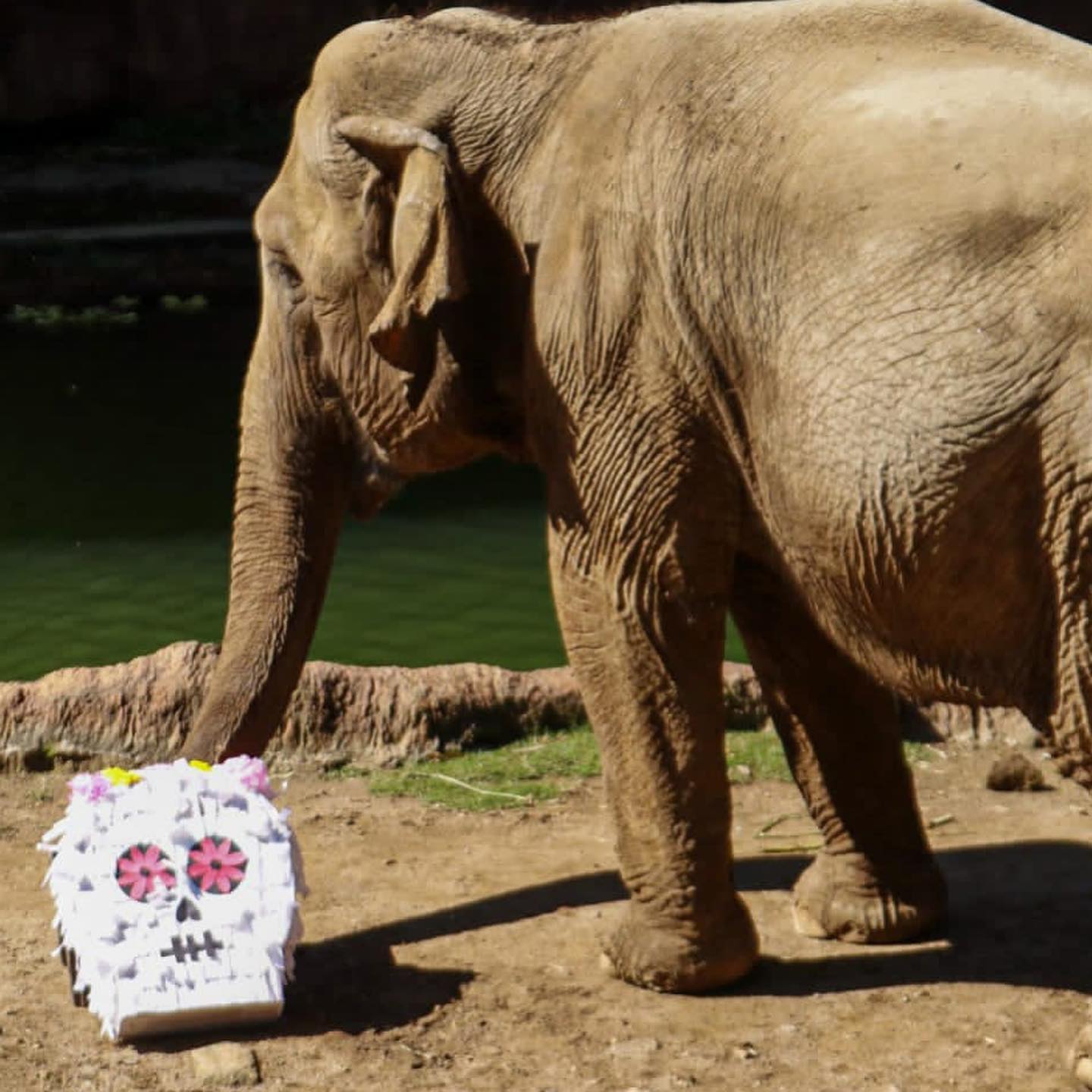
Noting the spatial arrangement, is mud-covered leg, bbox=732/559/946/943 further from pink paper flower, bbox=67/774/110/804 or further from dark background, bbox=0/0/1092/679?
dark background, bbox=0/0/1092/679

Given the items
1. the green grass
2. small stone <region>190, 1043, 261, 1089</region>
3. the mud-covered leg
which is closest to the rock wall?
the green grass

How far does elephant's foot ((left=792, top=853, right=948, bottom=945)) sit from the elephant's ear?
4.99 feet

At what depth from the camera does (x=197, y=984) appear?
438 cm

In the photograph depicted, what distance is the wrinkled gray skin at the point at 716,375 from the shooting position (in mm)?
3678

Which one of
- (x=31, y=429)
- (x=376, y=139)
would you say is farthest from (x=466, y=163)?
(x=31, y=429)

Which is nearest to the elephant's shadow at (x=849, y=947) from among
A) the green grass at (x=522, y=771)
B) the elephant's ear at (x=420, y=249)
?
the green grass at (x=522, y=771)

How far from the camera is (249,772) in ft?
15.2

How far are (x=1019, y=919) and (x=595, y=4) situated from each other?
15.1 metres

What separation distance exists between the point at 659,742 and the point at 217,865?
2.99 feet

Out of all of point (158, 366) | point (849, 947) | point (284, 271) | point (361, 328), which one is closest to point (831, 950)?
point (849, 947)

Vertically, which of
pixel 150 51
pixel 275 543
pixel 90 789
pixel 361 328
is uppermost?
pixel 361 328

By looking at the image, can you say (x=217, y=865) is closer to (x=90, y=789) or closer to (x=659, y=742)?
(x=90, y=789)

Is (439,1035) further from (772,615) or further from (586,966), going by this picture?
(772,615)

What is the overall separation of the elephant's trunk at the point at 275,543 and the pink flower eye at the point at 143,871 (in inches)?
13.7
